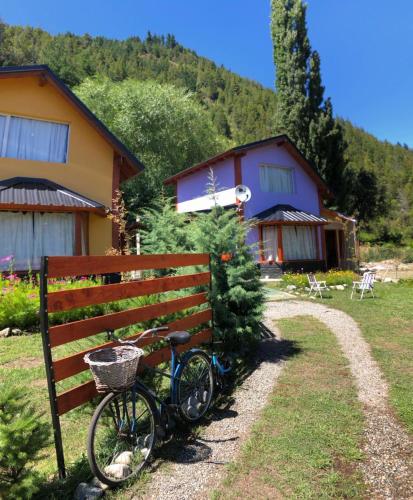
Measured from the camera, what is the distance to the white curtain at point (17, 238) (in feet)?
35.5

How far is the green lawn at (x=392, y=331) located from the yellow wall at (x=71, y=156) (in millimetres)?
8460

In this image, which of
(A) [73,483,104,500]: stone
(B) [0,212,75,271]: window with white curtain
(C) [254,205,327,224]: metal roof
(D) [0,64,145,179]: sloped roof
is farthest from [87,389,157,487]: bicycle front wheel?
(C) [254,205,327,224]: metal roof

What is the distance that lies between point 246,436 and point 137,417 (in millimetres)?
1106

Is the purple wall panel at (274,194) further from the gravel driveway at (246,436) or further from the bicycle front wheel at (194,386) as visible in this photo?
the bicycle front wheel at (194,386)

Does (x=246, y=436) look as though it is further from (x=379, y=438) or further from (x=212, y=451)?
(x=379, y=438)

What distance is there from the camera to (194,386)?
3980mm

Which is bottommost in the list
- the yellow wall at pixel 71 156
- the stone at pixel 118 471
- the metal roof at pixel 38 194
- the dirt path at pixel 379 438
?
the dirt path at pixel 379 438

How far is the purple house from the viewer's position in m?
18.4

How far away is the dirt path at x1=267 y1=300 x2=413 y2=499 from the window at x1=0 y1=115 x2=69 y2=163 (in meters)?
11.0

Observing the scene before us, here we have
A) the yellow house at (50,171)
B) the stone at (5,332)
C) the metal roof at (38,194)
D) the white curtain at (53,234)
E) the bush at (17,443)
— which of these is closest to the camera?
the bush at (17,443)

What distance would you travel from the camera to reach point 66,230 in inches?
460

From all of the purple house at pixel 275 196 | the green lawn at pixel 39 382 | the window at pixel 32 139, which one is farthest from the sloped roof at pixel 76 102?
the green lawn at pixel 39 382

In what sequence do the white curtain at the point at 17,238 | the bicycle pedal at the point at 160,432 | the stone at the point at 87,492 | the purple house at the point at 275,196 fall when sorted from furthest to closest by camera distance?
the purple house at the point at 275,196 < the white curtain at the point at 17,238 < the bicycle pedal at the point at 160,432 < the stone at the point at 87,492

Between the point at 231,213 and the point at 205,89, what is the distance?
97273mm
